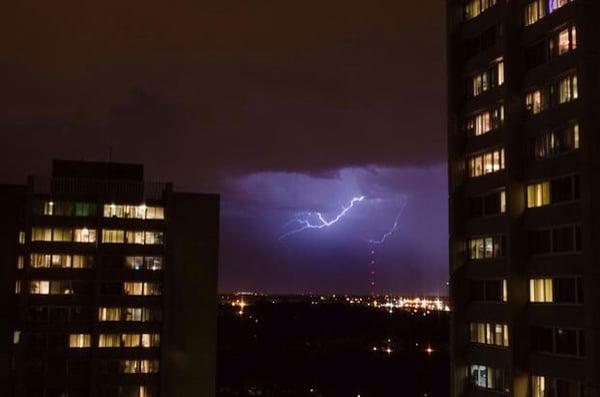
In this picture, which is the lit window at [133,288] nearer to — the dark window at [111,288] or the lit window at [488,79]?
the dark window at [111,288]

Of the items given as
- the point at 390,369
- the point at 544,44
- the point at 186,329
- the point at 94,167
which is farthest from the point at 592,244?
the point at 390,369

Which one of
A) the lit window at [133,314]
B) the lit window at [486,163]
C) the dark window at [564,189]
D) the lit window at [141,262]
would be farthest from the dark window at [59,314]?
the dark window at [564,189]

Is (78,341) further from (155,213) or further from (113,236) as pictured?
(155,213)

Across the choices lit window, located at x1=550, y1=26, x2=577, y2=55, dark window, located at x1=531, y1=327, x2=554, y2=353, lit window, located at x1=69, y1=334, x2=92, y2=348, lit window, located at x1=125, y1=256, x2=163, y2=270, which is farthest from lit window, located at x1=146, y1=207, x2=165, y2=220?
lit window, located at x1=550, y1=26, x2=577, y2=55

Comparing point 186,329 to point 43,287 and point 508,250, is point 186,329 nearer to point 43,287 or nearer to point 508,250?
point 43,287

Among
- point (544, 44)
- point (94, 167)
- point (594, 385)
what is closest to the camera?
point (594, 385)

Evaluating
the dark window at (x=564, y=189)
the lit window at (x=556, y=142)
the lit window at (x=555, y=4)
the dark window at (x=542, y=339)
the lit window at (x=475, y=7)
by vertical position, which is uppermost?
the lit window at (x=475, y=7)
